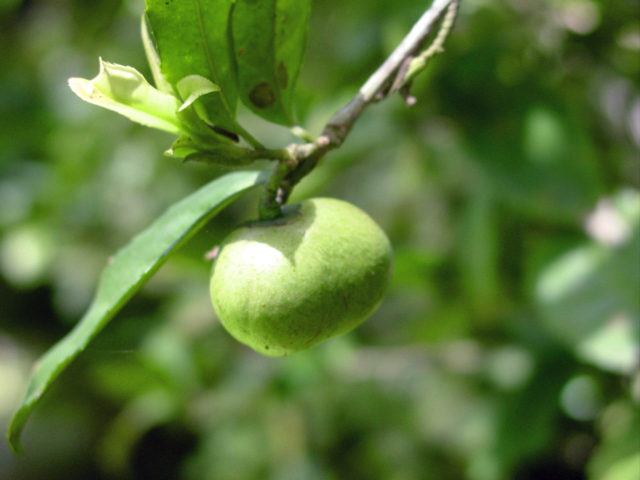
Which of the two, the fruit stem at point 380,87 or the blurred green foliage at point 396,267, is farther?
the blurred green foliage at point 396,267

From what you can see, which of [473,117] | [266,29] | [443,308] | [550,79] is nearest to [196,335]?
[443,308]

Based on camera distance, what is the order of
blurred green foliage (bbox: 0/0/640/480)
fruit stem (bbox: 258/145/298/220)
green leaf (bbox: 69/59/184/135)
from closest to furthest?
green leaf (bbox: 69/59/184/135)
fruit stem (bbox: 258/145/298/220)
blurred green foliage (bbox: 0/0/640/480)

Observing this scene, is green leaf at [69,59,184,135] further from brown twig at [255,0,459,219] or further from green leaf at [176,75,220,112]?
brown twig at [255,0,459,219]

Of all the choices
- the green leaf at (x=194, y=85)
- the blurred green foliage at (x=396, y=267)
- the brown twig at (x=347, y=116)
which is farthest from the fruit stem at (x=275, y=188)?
the blurred green foliage at (x=396, y=267)

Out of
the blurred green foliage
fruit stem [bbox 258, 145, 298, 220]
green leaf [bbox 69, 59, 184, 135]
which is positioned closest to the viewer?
green leaf [bbox 69, 59, 184, 135]

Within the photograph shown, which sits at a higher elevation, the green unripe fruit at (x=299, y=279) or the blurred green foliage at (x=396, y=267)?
the green unripe fruit at (x=299, y=279)

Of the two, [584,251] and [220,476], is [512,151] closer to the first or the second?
[584,251]

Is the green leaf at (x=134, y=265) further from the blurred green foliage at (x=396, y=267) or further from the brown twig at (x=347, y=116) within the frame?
the blurred green foliage at (x=396, y=267)

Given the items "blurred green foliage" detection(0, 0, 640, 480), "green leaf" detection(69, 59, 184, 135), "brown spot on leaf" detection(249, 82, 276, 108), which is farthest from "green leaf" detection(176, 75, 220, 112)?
"blurred green foliage" detection(0, 0, 640, 480)
